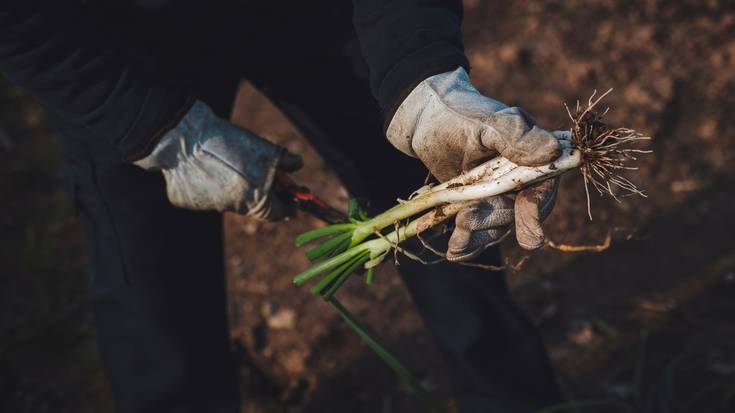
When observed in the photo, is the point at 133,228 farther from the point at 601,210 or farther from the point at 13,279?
the point at 601,210

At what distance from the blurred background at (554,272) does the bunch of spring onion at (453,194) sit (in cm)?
25

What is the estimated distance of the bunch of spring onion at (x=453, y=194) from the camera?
1.51 meters

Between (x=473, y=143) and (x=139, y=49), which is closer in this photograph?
(x=473, y=143)

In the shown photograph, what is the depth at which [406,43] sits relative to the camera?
5.00ft

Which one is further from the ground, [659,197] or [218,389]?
[218,389]

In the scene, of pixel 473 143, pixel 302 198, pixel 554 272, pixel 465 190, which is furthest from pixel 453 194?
pixel 554 272

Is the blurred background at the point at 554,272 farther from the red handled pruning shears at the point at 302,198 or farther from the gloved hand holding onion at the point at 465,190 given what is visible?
the gloved hand holding onion at the point at 465,190

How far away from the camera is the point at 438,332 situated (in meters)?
2.16

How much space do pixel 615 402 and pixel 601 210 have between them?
1.19 meters

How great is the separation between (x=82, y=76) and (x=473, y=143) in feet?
3.05

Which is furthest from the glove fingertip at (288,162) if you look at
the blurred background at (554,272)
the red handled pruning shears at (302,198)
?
the blurred background at (554,272)

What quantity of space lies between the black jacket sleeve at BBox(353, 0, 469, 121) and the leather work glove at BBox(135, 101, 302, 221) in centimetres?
43

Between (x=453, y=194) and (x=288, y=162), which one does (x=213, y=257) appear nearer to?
(x=288, y=162)

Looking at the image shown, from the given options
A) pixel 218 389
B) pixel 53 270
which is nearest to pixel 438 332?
pixel 218 389
